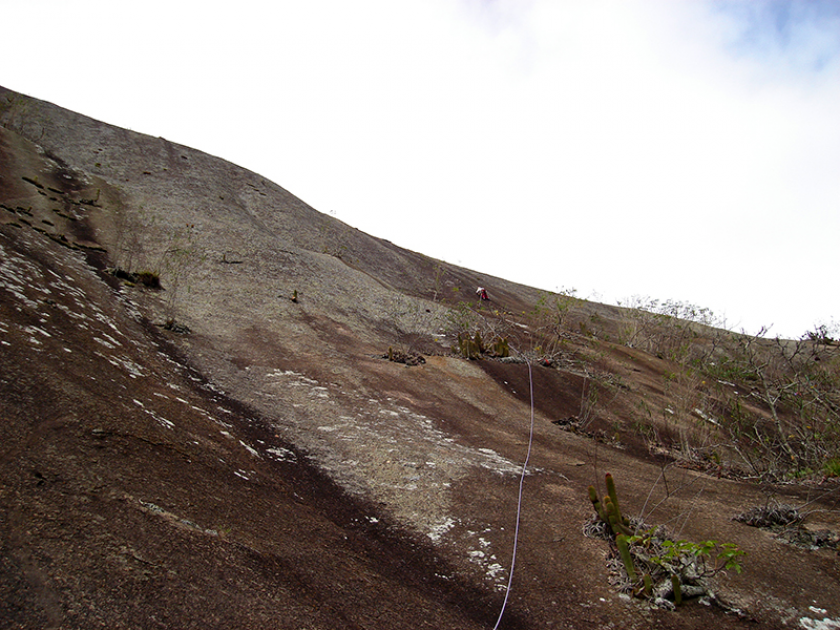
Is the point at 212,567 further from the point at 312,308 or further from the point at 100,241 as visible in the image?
the point at 100,241

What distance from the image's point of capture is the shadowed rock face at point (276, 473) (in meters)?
2.71

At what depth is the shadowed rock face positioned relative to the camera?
2715 mm

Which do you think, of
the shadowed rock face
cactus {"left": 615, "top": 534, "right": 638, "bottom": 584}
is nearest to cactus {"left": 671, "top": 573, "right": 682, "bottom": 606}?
the shadowed rock face

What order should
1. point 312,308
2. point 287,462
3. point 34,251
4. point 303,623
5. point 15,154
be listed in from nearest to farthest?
point 303,623, point 287,462, point 34,251, point 312,308, point 15,154

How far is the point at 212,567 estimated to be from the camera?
9.36ft

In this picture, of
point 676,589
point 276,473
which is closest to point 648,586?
point 676,589

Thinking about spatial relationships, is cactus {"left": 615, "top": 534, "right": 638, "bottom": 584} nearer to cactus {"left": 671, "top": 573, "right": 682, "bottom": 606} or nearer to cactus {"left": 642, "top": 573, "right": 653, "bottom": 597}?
cactus {"left": 642, "top": 573, "right": 653, "bottom": 597}

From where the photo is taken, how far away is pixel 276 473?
16.7ft

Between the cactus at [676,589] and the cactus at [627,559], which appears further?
the cactus at [627,559]

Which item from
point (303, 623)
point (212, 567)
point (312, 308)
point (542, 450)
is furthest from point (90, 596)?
point (312, 308)

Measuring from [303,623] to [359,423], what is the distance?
4.22 m

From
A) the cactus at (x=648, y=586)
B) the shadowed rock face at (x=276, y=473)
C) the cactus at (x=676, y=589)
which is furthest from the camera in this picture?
the cactus at (x=648, y=586)

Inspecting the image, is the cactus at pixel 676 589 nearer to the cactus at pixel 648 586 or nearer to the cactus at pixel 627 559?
the cactus at pixel 648 586

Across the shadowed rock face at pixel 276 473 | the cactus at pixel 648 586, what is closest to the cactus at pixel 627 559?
the cactus at pixel 648 586
